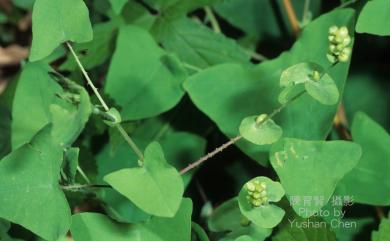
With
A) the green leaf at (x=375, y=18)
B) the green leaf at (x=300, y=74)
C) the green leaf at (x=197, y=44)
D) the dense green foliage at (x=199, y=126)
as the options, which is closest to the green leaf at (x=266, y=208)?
the dense green foliage at (x=199, y=126)

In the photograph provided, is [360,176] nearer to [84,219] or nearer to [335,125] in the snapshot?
[335,125]

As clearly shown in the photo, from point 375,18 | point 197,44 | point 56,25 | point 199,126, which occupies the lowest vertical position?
point 199,126

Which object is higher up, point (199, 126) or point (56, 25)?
point (56, 25)

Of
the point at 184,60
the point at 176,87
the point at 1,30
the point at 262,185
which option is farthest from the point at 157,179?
the point at 1,30

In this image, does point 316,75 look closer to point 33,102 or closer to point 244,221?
point 244,221

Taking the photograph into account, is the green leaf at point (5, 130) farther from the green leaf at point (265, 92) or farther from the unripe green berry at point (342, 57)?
the unripe green berry at point (342, 57)

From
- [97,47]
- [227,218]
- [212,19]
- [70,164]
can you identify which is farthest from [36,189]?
[212,19]

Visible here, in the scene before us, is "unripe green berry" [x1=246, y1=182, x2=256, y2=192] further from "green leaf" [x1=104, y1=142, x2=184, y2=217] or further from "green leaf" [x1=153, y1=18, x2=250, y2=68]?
"green leaf" [x1=153, y1=18, x2=250, y2=68]
